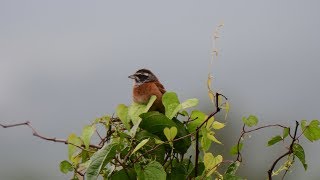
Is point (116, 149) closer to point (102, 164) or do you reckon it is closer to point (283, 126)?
point (102, 164)

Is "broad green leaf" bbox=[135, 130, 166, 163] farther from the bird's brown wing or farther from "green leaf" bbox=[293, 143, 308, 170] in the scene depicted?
"green leaf" bbox=[293, 143, 308, 170]

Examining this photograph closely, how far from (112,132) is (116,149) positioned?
0.09 meters

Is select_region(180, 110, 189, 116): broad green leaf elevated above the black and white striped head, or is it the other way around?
the black and white striped head

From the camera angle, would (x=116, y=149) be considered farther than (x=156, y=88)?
No

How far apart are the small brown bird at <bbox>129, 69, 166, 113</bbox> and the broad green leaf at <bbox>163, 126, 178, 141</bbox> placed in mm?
84

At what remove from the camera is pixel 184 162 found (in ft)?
2.62

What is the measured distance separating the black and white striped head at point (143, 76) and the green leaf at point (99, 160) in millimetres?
199

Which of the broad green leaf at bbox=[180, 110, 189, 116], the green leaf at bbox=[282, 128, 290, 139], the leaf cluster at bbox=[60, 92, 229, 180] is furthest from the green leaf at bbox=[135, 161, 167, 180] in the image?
the green leaf at bbox=[282, 128, 290, 139]

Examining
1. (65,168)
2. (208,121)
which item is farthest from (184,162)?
(65,168)

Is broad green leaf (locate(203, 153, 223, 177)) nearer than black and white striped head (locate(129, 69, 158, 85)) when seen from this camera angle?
Yes

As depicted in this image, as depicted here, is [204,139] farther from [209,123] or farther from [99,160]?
[99,160]

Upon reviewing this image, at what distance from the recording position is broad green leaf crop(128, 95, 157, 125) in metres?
0.77

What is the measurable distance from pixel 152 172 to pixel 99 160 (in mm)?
71

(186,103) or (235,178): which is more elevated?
(186,103)
